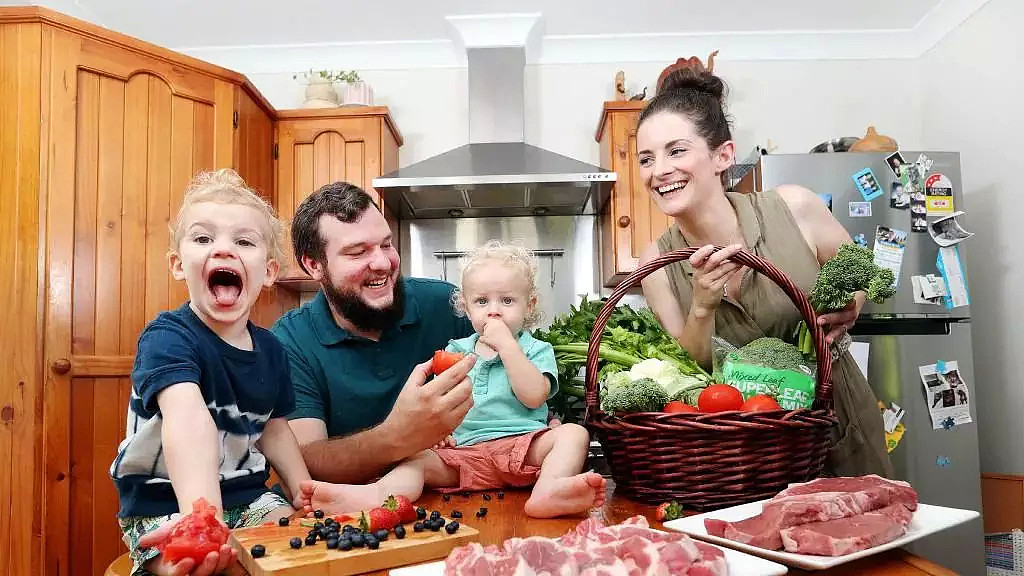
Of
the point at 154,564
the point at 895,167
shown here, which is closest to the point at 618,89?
the point at 895,167

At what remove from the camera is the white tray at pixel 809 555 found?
79cm

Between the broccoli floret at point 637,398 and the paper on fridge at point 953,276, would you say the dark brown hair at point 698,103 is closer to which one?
the broccoli floret at point 637,398

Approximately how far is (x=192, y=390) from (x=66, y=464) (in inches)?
73.4

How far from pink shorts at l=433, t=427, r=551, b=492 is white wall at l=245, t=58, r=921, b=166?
9.62ft

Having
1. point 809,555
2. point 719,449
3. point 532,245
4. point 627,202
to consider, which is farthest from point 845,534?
point 532,245

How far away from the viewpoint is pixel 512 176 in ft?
11.2

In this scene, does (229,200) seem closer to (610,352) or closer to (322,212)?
(322,212)

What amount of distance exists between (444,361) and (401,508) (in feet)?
1.26

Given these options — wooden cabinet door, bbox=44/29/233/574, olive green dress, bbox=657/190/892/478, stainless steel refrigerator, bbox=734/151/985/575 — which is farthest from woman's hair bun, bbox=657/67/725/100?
wooden cabinet door, bbox=44/29/233/574

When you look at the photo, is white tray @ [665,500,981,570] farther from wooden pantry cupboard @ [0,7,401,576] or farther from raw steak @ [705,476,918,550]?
wooden pantry cupboard @ [0,7,401,576]

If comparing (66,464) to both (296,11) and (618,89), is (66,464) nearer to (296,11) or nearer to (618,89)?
(296,11)

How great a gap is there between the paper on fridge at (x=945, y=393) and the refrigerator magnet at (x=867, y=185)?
2.34 ft

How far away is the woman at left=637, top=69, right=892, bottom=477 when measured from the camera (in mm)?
1482

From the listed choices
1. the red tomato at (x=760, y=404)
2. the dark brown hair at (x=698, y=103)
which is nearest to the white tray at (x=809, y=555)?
the red tomato at (x=760, y=404)
